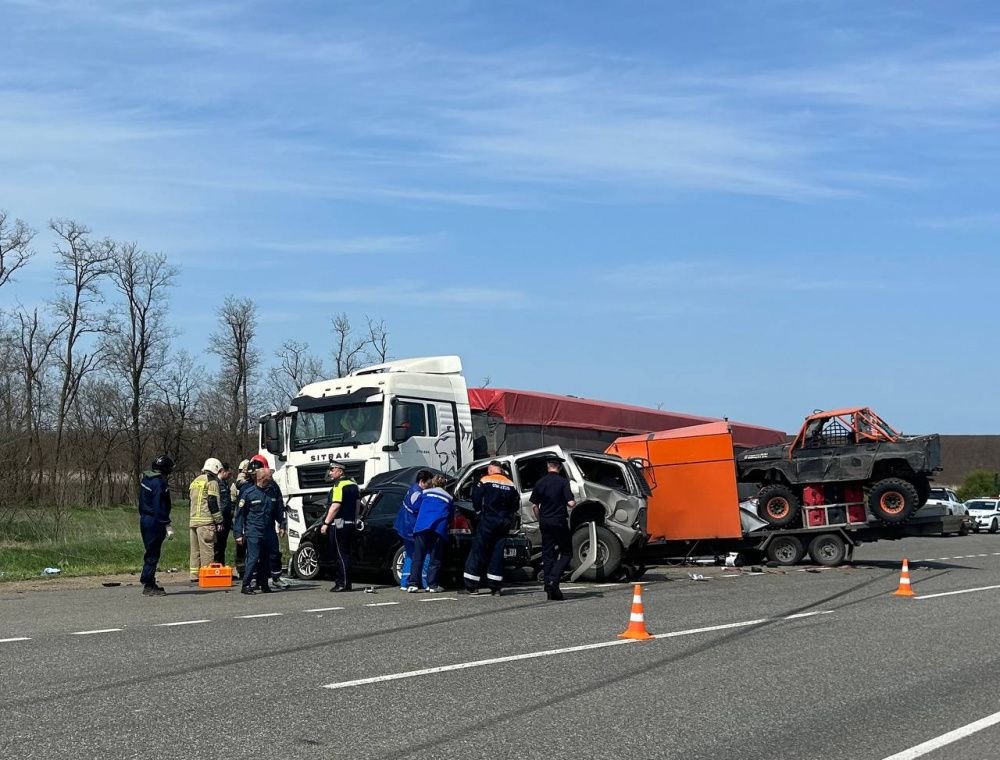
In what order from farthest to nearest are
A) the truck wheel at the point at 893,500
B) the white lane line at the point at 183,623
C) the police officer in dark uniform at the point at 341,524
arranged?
1. the truck wheel at the point at 893,500
2. the police officer in dark uniform at the point at 341,524
3. the white lane line at the point at 183,623

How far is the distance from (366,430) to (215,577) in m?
4.10

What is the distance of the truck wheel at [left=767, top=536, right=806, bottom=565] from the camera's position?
20.6 m

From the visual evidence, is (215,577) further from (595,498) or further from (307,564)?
(595,498)

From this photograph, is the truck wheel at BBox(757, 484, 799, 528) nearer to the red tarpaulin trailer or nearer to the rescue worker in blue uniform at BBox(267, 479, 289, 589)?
the red tarpaulin trailer

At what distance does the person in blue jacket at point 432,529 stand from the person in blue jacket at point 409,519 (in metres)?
0.11

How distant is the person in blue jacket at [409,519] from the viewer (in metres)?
15.7

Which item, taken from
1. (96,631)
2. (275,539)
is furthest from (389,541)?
(96,631)

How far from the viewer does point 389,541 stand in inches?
663

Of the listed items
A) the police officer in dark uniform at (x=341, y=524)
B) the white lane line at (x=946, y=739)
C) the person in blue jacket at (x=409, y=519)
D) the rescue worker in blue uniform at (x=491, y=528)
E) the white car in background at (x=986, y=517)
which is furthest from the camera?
the white car in background at (x=986, y=517)

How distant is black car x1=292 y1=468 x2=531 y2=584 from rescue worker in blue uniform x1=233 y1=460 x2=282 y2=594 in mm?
1282

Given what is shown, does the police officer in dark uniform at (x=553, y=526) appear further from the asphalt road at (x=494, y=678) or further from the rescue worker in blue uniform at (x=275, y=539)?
the rescue worker in blue uniform at (x=275, y=539)

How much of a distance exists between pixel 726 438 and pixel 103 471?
43172 millimetres

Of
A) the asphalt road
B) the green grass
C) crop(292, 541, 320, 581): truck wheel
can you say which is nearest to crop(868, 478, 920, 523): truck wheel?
the asphalt road

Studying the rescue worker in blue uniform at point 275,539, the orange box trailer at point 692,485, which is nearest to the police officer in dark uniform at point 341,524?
the rescue worker in blue uniform at point 275,539
